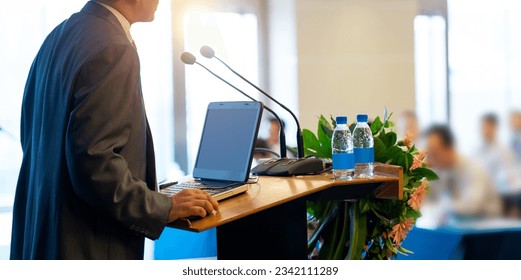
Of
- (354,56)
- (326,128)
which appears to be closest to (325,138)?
(326,128)

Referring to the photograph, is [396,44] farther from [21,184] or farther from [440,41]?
[21,184]

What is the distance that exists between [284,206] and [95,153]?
666 millimetres

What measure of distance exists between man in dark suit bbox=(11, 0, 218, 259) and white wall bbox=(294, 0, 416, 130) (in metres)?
4.37

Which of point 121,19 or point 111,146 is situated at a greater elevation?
point 121,19

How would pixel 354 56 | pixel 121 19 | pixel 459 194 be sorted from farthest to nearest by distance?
pixel 354 56 < pixel 459 194 < pixel 121 19

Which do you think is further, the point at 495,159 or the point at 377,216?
the point at 495,159

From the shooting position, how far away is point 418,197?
81.2 inches

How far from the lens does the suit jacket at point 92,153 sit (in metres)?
1.35

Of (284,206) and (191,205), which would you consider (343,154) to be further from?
(191,205)

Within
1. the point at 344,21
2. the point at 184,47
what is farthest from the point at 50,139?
the point at 344,21

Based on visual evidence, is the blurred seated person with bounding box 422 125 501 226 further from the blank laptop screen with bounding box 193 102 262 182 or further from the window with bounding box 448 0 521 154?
the window with bounding box 448 0 521 154

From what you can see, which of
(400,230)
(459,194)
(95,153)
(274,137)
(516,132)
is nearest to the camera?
(95,153)

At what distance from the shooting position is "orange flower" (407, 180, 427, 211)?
2035 millimetres

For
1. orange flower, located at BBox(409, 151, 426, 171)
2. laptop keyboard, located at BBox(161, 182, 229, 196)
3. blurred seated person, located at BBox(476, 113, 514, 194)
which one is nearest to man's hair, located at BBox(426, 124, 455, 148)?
blurred seated person, located at BBox(476, 113, 514, 194)
